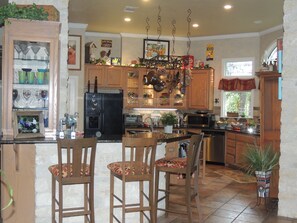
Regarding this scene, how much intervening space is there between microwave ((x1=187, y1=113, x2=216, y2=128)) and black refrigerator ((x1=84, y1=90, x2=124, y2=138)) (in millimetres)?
1936

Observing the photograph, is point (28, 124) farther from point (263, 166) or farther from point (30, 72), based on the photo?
point (263, 166)

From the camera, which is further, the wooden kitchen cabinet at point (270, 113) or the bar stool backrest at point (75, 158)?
the wooden kitchen cabinet at point (270, 113)

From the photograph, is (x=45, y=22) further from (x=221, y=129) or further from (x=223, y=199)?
(x=221, y=129)

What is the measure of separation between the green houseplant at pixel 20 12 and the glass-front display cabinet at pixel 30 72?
2.2 inches

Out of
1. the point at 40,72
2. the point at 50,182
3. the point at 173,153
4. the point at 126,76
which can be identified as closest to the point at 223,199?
the point at 173,153

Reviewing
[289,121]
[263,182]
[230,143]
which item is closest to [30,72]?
[289,121]

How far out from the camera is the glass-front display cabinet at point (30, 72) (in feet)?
12.7

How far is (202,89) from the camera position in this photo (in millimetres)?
8742

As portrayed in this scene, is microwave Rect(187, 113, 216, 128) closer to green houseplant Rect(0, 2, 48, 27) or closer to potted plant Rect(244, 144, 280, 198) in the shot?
potted plant Rect(244, 144, 280, 198)

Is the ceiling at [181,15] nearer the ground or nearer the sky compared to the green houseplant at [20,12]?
nearer the sky

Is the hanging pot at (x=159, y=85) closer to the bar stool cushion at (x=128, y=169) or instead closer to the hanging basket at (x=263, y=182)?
Result: the hanging basket at (x=263, y=182)

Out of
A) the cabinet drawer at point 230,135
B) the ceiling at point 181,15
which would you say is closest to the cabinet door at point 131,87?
the ceiling at point 181,15

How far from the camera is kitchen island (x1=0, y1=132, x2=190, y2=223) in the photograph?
3.55m

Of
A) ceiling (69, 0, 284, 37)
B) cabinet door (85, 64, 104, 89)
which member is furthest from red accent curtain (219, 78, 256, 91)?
cabinet door (85, 64, 104, 89)
